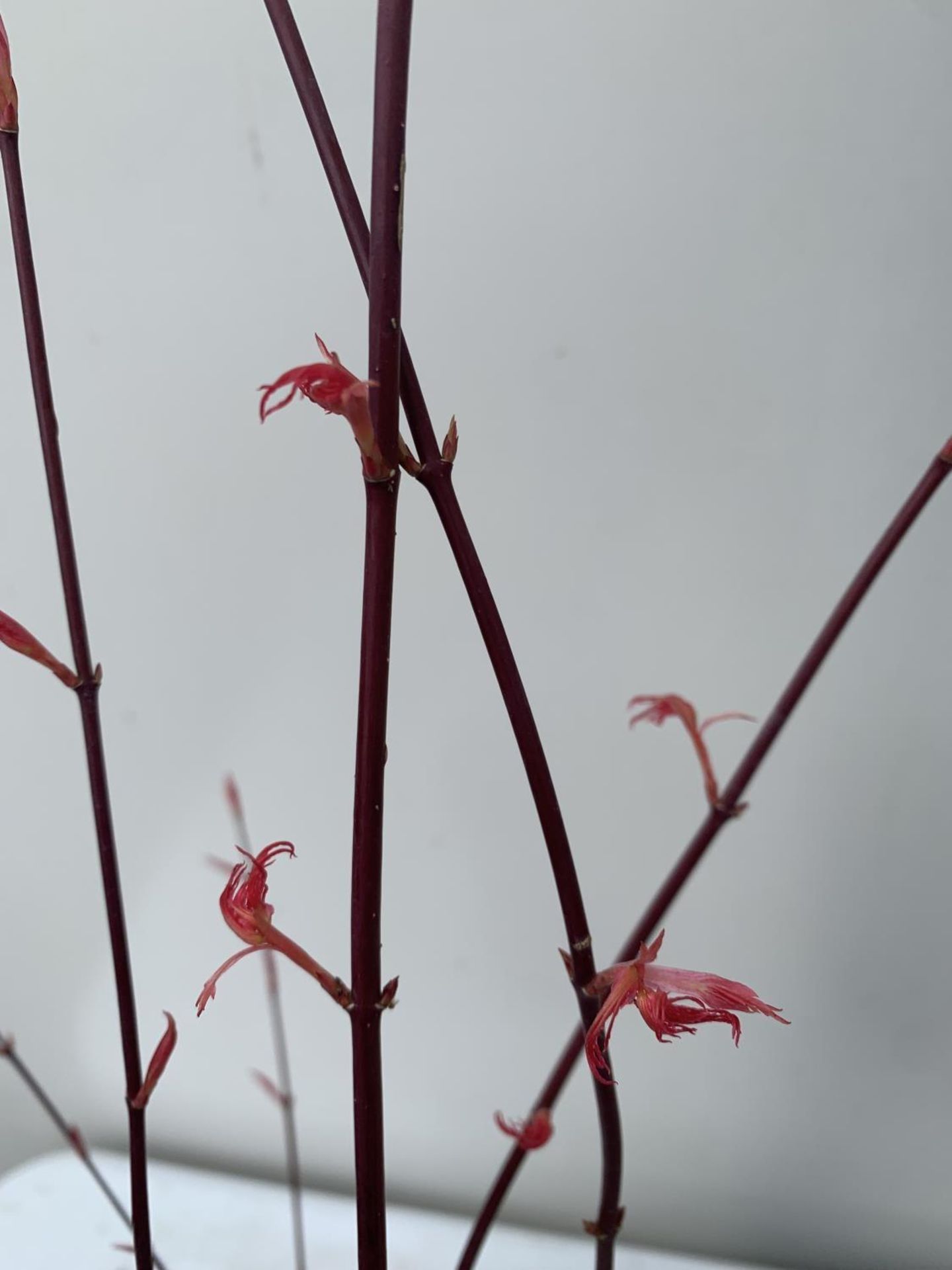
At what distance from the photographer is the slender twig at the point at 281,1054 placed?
53cm

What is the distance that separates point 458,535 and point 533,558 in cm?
30

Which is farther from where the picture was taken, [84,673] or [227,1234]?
[227,1234]

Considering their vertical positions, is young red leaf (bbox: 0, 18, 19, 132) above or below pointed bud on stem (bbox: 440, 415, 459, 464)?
above

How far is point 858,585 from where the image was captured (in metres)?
0.32

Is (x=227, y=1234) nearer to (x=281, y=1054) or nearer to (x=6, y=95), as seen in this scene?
(x=281, y=1054)

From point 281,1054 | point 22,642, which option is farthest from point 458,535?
point 281,1054

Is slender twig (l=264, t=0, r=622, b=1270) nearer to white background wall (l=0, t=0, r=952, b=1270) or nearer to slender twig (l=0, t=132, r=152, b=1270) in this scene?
slender twig (l=0, t=132, r=152, b=1270)

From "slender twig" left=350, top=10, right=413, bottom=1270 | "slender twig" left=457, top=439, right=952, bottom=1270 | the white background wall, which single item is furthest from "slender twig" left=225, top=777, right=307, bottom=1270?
"slender twig" left=350, top=10, right=413, bottom=1270

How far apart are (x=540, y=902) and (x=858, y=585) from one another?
1.12ft

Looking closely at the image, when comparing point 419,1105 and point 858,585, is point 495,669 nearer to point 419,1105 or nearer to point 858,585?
point 858,585

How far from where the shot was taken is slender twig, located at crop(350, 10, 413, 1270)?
0.18 metres

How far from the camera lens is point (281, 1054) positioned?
1.97 ft

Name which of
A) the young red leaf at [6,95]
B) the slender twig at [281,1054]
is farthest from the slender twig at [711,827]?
the young red leaf at [6,95]

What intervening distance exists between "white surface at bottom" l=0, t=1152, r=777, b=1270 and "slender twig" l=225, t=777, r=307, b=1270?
0.06 ft
